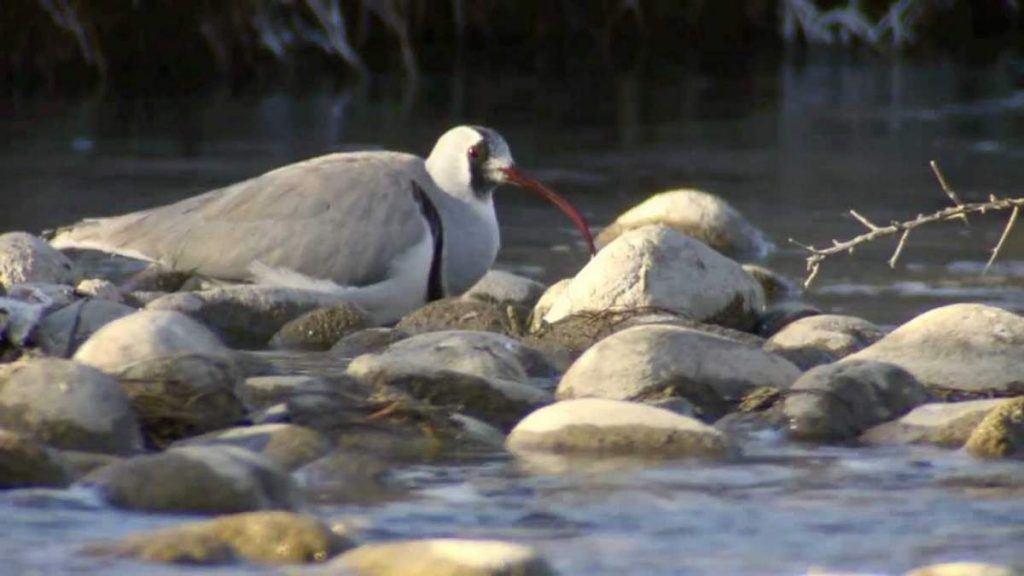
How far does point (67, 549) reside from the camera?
15.9 feet

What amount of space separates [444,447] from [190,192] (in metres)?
6.95

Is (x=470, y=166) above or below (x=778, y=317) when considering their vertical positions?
above

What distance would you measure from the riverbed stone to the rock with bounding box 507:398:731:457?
15.6 ft

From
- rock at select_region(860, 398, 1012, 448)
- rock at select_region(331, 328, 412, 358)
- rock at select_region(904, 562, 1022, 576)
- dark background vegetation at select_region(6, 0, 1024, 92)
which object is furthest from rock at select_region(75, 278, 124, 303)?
dark background vegetation at select_region(6, 0, 1024, 92)

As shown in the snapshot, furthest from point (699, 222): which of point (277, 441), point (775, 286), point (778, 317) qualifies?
point (277, 441)

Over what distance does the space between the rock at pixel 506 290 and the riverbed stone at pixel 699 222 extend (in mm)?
1591

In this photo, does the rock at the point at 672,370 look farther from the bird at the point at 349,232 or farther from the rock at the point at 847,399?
the bird at the point at 349,232

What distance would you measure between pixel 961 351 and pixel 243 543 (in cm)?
279

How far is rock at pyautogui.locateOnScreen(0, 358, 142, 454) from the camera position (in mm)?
5680

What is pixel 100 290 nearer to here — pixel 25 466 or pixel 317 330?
pixel 317 330

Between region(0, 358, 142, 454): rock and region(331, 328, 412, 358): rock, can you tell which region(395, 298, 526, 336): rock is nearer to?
region(331, 328, 412, 358): rock

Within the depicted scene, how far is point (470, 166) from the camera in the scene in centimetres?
891

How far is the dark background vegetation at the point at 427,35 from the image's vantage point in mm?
20625

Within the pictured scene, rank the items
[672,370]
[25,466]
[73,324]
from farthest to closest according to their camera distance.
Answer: [73,324] → [672,370] → [25,466]
